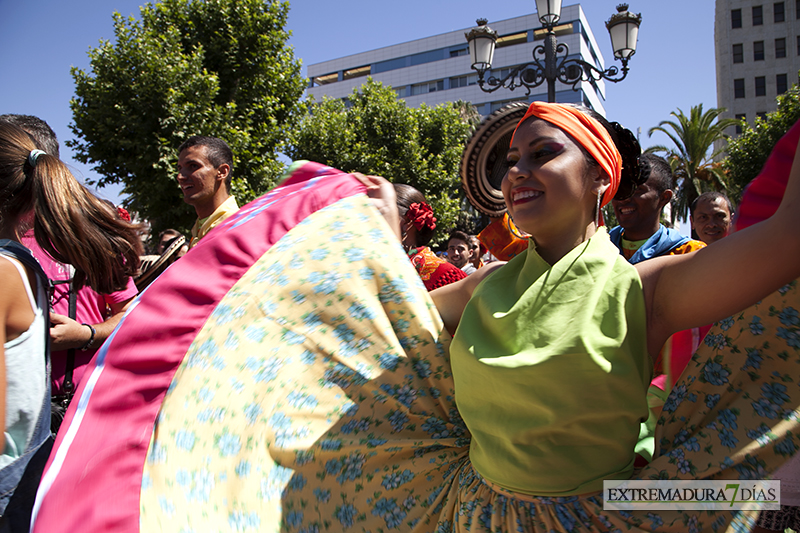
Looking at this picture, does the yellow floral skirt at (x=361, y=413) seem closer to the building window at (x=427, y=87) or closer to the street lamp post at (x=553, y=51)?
the street lamp post at (x=553, y=51)

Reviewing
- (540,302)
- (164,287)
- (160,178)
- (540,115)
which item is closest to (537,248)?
(540,302)

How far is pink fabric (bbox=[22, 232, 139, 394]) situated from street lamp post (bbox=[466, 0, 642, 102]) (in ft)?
18.4

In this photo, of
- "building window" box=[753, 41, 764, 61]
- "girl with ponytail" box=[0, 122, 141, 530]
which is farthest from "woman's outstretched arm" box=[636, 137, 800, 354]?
"building window" box=[753, 41, 764, 61]

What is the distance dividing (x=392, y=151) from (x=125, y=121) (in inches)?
422

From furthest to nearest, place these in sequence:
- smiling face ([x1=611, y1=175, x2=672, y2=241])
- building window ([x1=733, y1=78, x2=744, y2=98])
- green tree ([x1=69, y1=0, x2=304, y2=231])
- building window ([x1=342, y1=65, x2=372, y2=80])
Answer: building window ([x1=342, y1=65, x2=372, y2=80])
building window ([x1=733, y1=78, x2=744, y2=98])
green tree ([x1=69, y1=0, x2=304, y2=231])
smiling face ([x1=611, y1=175, x2=672, y2=241])

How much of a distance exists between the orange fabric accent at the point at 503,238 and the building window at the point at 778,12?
183 feet

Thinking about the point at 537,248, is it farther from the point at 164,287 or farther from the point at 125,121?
the point at 125,121

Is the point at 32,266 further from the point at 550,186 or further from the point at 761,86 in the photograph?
the point at 761,86

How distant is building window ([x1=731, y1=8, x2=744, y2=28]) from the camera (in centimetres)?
4553

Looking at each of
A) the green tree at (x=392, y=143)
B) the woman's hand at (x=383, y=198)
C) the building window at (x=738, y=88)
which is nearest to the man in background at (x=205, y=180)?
the woman's hand at (x=383, y=198)

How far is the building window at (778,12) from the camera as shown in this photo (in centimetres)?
4331

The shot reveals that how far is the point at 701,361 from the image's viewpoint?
1.35 m

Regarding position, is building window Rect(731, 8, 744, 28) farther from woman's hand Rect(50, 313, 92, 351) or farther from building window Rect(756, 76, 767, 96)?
woman's hand Rect(50, 313, 92, 351)

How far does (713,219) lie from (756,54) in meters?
53.4
